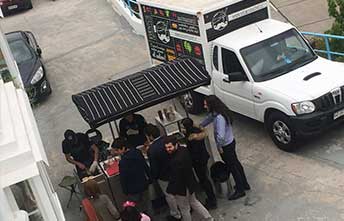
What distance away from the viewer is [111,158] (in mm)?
9742

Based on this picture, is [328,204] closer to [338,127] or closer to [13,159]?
[338,127]

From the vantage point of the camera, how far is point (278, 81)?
35.2 feet

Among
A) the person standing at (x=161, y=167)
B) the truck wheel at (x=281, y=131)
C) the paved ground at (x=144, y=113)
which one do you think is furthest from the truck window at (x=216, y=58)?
the person standing at (x=161, y=167)

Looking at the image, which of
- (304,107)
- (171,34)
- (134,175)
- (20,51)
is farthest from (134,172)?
(20,51)

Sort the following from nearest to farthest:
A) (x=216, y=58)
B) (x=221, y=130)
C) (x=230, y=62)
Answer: (x=221, y=130)
(x=230, y=62)
(x=216, y=58)

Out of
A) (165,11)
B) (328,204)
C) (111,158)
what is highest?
(165,11)

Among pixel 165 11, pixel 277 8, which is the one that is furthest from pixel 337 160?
pixel 277 8

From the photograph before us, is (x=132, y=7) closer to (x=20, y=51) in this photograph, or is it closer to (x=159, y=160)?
(x=20, y=51)

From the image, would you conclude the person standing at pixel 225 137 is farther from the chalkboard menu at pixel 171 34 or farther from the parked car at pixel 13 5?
the parked car at pixel 13 5

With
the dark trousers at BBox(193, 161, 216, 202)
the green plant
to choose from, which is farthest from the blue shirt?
the green plant

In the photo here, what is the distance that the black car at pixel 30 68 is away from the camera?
1519 cm

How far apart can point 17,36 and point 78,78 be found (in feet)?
7.17

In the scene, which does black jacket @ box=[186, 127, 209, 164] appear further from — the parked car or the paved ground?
the parked car

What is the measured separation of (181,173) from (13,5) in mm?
19008
